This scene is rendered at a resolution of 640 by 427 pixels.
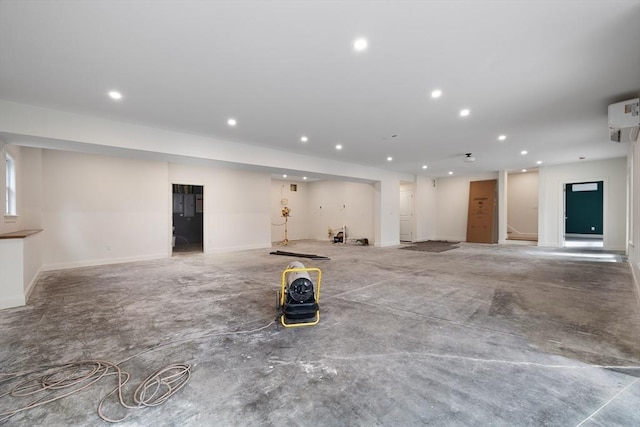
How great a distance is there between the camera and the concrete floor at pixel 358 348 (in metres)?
1.78

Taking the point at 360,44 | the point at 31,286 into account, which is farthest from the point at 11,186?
the point at 360,44

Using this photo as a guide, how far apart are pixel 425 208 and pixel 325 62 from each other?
35.0ft

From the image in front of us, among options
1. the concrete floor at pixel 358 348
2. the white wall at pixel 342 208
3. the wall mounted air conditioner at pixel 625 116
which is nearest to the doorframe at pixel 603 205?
the concrete floor at pixel 358 348

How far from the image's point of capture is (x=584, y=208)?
46.2 ft

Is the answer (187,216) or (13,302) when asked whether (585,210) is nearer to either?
(187,216)

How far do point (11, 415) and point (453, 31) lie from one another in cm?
439

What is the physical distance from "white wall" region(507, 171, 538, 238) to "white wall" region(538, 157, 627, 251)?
1.95 metres

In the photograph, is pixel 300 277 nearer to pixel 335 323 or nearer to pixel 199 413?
pixel 335 323

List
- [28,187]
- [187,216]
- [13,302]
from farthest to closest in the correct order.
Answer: [187,216] < [28,187] < [13,302]

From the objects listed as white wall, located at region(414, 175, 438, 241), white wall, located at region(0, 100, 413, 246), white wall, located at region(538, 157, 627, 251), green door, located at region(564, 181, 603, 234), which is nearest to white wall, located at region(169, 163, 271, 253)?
white wall, located at region(0, 100, 413, 246)

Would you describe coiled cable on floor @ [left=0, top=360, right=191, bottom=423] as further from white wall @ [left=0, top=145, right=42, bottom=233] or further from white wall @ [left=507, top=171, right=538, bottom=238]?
white wall @ [left=507, top=171, right=538, bottom=238]

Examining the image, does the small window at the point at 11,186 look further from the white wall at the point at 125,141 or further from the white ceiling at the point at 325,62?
the white ceiling at the point at 325,62

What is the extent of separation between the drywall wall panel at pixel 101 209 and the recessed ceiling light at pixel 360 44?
22.2 ft

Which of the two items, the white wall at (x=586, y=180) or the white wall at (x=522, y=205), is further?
the white wall at (x=522, y=205)
